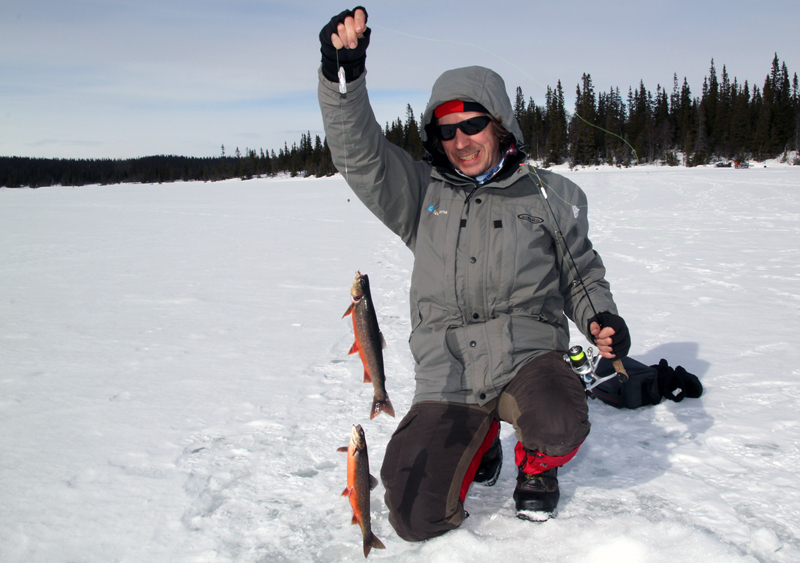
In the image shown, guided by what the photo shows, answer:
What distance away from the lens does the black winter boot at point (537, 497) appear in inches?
87.7

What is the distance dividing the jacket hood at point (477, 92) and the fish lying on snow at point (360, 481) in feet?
A: 5.25

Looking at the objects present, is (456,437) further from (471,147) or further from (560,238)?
(471,147)

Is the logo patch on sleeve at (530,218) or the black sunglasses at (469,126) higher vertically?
the black sunglasses at (469,126)

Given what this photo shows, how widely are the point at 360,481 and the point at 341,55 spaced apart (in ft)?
5.88

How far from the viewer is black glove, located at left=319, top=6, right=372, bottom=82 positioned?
2.20 m

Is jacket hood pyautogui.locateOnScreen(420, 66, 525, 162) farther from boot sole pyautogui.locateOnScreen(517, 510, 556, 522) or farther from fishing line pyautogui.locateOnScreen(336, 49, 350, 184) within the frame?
boot sole pyautogui.locateOnScreen(517, 510, 556, 522)

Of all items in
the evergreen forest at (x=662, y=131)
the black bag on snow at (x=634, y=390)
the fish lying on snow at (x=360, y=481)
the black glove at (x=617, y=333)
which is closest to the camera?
the fish lying on snow at (x=360, y=481)

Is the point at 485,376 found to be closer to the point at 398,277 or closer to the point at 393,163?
the point at 393,163

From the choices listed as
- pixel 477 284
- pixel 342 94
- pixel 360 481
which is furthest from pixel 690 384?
pixel 342 94

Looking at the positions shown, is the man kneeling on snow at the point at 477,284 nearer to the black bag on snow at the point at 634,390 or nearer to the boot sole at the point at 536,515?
the boot sole at the point at 536,515

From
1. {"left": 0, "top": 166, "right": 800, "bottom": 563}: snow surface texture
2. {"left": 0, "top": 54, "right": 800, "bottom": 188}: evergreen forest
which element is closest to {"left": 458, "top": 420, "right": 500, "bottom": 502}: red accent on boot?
{"left": 0, "top": 166, "right": 800, "bottom": 563}: snow surface texture

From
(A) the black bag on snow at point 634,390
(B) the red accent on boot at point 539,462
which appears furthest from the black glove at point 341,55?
(A) the black bag on snow at point 634,390

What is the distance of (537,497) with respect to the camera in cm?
224

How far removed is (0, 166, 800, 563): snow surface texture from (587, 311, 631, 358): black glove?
0.64 m
